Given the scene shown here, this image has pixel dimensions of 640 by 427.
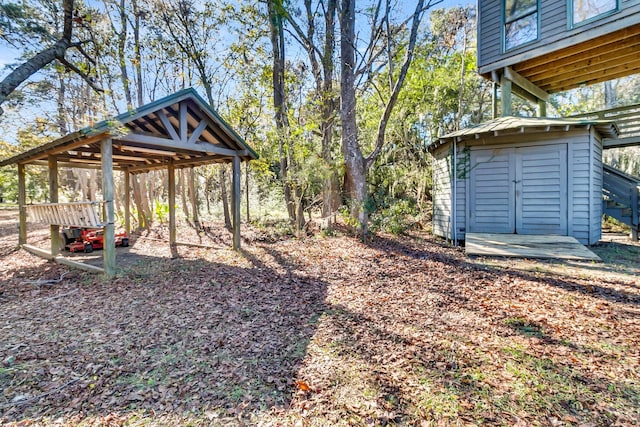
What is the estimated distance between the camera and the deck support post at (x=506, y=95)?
8.15 m

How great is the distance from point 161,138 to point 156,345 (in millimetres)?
4042

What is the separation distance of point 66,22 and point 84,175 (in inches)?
495

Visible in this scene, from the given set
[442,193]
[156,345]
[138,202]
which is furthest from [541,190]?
[138,202]

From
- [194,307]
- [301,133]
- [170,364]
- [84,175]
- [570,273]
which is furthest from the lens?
[84,175]

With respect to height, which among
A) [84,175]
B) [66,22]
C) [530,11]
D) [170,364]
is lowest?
[170,364]

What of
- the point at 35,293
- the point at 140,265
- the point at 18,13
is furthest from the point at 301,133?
the point at 35,293

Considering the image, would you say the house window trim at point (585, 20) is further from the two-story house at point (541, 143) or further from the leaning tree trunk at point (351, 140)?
the leaning tree trunk at point (351, 140)

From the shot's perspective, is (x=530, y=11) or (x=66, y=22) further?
(x=530, y=11)

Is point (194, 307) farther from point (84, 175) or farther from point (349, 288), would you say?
point (84, 175)

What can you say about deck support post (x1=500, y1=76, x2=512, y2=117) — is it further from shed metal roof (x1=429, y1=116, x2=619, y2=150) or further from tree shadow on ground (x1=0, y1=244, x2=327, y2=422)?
tree shadow on ground (x1=0, y1=244, x2=327, y2=422)

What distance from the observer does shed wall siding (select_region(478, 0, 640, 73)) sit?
6625 mm

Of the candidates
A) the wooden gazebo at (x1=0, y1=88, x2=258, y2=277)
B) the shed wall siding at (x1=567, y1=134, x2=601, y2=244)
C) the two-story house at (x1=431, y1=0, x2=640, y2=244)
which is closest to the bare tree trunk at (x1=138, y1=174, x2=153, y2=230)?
→ the wooden gazebo at (x1=0, y1=88, x2=258, y2=277)

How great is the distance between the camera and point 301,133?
28.7ft

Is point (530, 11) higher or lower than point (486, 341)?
higher
